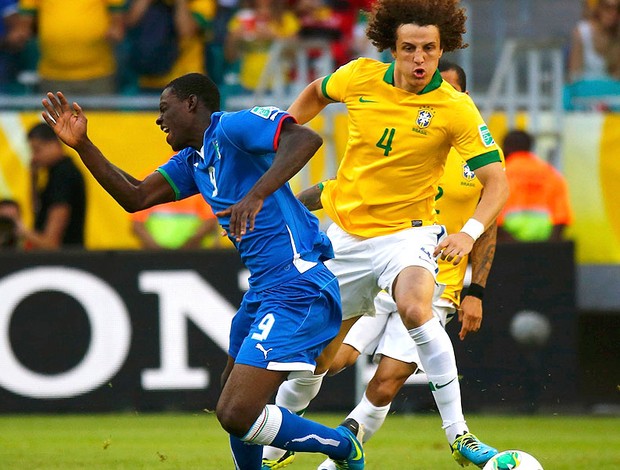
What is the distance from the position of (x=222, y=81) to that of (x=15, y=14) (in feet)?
6.61

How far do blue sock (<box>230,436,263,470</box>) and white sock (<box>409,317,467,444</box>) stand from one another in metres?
0.98

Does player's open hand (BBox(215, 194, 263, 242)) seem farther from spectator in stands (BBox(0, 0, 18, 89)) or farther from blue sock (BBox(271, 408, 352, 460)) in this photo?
spectator in stands (BBox(0, 0, 18, 89))

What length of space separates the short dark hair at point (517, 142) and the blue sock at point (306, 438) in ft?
17.4

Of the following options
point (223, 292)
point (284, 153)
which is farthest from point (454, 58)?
point (284, 153)

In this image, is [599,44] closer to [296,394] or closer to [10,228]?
[10,228]

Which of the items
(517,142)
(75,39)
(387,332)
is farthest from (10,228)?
(387,332)

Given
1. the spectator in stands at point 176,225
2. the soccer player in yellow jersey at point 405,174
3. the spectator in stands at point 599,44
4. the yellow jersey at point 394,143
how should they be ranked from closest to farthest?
the soccer player in yellow jersey at point 405,174 < the yellow jersey at point 394,143 < the spectator in stands at point 176,225 < the spectator in stands at point 599,44

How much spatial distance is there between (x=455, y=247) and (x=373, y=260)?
0.75 meters

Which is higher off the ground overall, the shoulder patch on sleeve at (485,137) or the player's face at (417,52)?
the player's face at (417,52)

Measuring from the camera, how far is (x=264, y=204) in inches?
244

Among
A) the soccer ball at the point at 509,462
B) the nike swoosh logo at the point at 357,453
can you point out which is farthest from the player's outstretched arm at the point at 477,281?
the nike swoosh logo at the point at 357,453

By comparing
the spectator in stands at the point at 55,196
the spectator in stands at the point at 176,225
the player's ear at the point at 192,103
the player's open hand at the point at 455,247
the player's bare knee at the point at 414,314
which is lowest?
the spectator in stands at the point at 176,225

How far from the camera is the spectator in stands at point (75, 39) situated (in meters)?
12.5

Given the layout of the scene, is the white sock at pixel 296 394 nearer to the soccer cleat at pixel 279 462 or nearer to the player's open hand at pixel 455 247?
the soccer cleat at pixel 279 462
